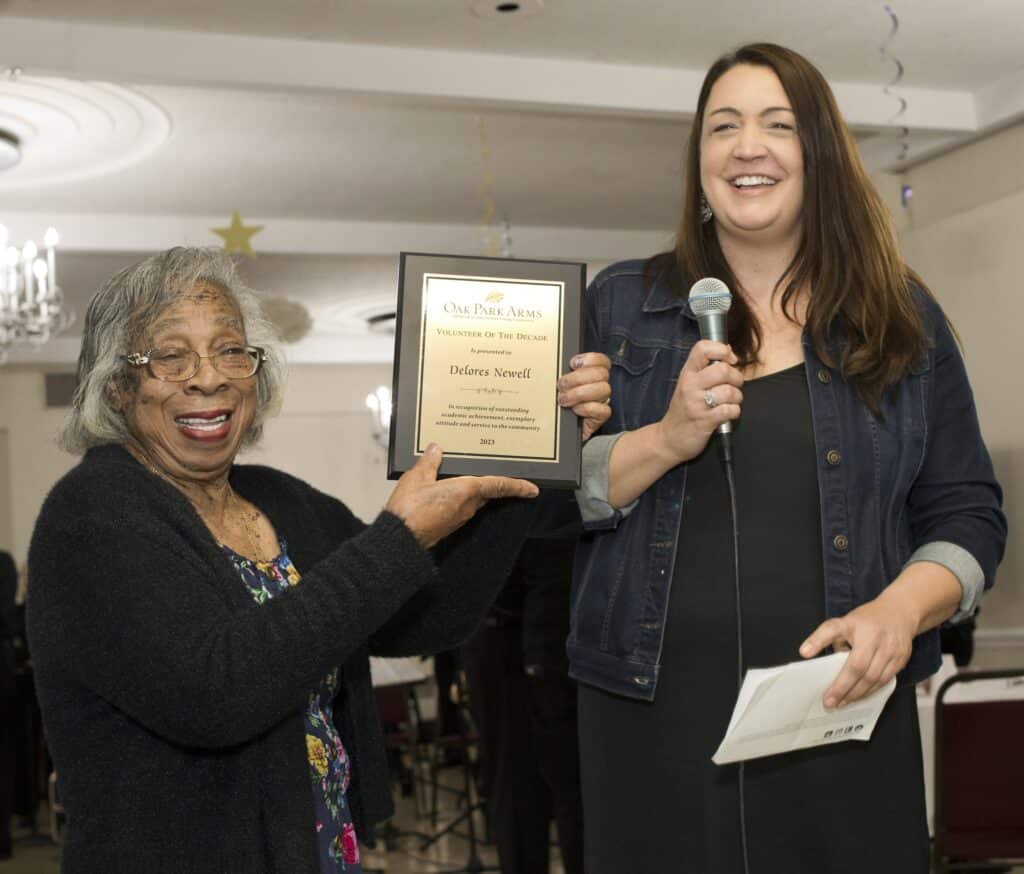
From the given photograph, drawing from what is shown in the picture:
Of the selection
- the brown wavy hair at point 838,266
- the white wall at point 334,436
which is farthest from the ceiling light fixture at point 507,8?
the white wall at point 334,436

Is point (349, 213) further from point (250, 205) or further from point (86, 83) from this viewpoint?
point (86, 83)

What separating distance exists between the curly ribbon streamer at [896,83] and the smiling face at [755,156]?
3.87m

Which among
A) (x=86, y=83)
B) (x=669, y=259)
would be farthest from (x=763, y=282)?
(x=86, y=83)

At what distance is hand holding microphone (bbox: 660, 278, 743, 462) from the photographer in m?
1.51

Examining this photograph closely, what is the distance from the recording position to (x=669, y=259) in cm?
179

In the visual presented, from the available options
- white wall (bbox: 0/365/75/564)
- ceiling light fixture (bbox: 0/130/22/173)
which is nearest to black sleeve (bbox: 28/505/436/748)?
ceiling light fixture (bbox: 0/130/22/173)

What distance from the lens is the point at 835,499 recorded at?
1.60 m

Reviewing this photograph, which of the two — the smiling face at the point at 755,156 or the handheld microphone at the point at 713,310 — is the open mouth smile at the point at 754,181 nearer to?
the smiling face at the point at 755,156

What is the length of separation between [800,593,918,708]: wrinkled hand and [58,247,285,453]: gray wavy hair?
935 millimetres

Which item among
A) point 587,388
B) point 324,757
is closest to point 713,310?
point 587,388

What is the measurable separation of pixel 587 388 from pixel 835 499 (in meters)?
0.36

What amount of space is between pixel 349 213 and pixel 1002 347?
424 cm

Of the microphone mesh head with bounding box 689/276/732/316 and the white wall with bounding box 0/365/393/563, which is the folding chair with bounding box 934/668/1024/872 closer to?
the microphone mesh head with bounding box 689/276/732/316

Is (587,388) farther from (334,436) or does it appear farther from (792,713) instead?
(334,436)
